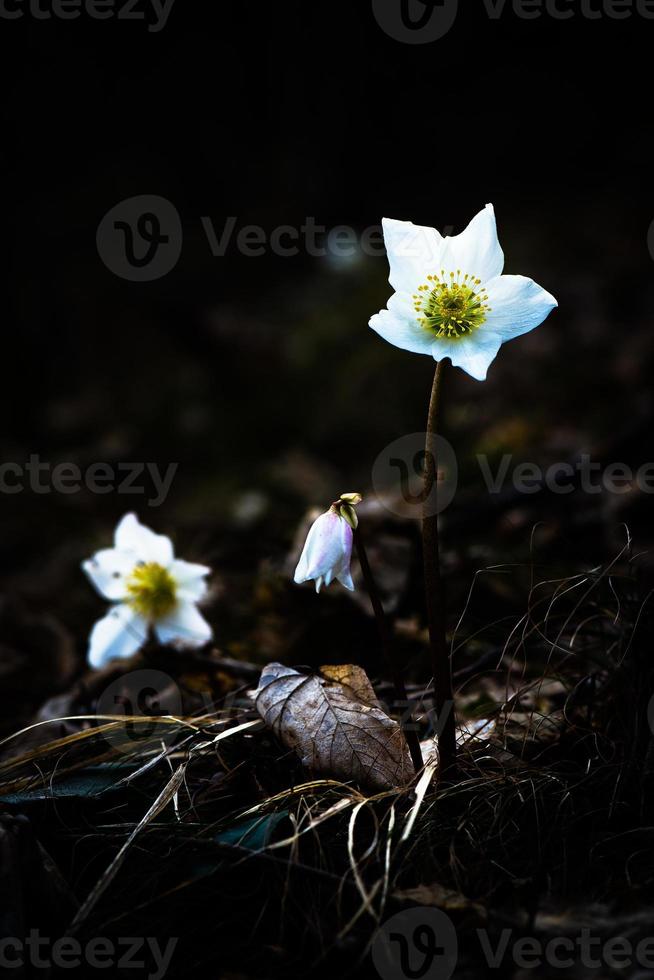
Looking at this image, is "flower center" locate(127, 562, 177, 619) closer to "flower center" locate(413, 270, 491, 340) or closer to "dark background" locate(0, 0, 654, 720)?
"flower center" locate(413, 270, 491, 340)

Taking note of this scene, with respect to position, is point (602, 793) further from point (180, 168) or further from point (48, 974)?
point (180, 168)

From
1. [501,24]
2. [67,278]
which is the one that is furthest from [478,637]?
[501,24]

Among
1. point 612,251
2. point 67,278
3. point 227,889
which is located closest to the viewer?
point 227,889

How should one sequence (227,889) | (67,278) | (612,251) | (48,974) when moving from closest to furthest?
(48,974), (227,889), (612,251), (67,278)
